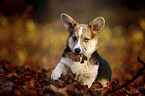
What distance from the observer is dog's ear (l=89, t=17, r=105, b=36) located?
10.8 ft

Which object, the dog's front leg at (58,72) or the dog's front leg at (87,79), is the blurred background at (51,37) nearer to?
the dog's front leg at (58,72)

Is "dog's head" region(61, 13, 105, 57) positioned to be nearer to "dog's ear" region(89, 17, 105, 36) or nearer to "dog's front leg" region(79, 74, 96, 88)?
"dog's ear" region(89, 17, 105, 36)

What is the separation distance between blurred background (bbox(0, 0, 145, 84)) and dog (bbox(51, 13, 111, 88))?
1.53 meters

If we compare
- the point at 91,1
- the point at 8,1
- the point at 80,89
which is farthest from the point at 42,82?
the point at 91,1

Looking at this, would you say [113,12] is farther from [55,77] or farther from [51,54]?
[55,77]

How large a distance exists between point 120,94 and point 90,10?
1129cm

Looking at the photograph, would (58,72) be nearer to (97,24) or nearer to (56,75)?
(56,75)

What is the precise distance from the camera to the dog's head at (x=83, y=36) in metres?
3.11

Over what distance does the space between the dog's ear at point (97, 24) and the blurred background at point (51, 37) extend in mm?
1423

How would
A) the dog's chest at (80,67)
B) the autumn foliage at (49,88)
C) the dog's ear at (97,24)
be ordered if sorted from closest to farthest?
the autumn foliage at (49,88) < the dog's chest at (80,67) < the dog's ear at (97,24)

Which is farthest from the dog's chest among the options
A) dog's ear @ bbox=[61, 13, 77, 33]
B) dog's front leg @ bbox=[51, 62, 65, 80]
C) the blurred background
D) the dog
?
the blurred background

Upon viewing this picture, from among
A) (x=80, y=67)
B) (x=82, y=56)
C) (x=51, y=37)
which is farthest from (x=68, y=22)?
(x=51, y=37)

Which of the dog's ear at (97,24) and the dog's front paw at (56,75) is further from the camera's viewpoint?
the dog's ear at (97,24)

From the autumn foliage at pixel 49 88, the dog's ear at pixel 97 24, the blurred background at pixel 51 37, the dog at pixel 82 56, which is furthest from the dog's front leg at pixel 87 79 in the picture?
the blurred background at pixel 51 37
